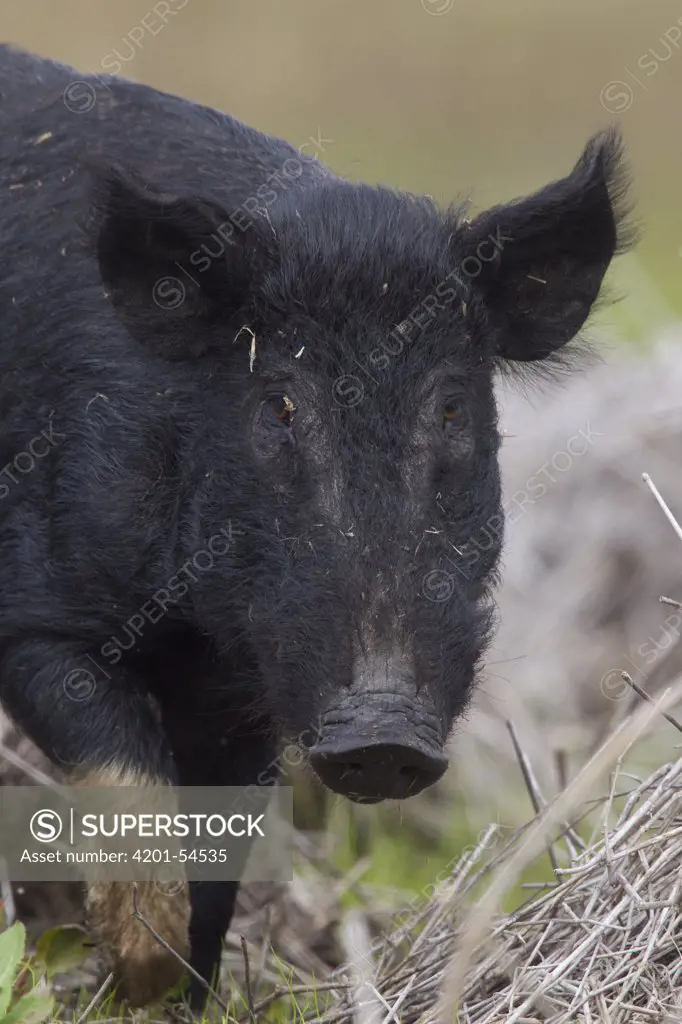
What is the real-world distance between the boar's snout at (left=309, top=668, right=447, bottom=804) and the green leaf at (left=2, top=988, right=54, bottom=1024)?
34.0 inches

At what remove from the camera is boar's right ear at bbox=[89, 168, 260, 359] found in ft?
14.3

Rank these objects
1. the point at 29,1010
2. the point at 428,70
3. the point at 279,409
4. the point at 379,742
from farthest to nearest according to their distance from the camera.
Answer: the point at 428,70, the point at 279,409, the point at 29,1010, the point at 379,742

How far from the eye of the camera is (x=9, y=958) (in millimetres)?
3904

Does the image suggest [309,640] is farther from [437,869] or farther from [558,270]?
[437,869]

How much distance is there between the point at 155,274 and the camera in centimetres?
454

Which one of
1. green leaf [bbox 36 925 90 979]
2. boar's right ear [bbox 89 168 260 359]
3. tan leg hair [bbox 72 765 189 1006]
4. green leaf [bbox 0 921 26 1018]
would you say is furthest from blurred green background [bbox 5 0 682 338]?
green leaf [bbox 0 921 26 1018]

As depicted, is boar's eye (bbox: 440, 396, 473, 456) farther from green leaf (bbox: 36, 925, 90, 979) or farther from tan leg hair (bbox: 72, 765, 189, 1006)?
green leaf (bbox: 36, 925, 90, 979)

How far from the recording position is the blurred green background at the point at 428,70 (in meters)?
15.6

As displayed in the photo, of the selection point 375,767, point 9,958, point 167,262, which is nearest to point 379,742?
point 375,767

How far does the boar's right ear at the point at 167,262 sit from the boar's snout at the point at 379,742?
1225mm

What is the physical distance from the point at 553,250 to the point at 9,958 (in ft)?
7.87

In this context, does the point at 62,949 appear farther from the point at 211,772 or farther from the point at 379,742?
the point at 379,742

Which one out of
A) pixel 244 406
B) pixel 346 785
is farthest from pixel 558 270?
pixel 346 785

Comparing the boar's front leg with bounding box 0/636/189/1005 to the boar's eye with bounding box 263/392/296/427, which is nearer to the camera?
the boar's eye with bounding box 263/392/296/427
